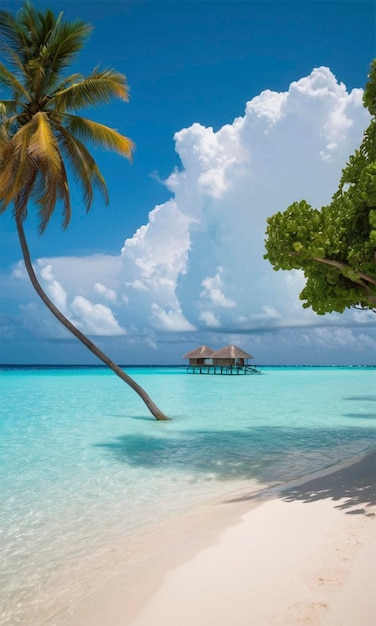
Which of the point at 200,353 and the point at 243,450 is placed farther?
the point at 200,353

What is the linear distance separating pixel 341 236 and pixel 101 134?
31.0 ft

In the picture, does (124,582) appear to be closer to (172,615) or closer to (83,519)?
(172,615)

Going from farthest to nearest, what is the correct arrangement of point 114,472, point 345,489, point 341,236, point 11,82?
point 11,82 → point 114,472 → point 341,236 → point 345,489

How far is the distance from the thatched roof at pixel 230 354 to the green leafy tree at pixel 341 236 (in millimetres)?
43904

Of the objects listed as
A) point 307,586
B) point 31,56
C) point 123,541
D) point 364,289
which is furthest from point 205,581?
point 31,56

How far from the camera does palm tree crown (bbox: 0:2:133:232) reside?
531 inches

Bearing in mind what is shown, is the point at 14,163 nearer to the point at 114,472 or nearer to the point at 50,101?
the point at 50,101

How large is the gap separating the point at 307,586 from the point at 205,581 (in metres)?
0.84

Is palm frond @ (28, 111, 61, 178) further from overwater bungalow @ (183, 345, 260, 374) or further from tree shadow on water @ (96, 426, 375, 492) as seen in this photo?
overwater bungalow @ (183, 345, 260, 374)

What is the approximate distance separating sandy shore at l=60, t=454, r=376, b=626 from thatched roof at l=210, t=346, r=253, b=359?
46.2 m

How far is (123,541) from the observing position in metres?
5.22

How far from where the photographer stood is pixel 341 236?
7.37 m

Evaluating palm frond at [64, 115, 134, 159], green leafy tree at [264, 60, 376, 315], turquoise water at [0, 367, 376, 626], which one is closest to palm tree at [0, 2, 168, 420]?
palm frond at [64, 115, 134, 159]

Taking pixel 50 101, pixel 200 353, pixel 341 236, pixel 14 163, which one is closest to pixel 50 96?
pixel 50 101
